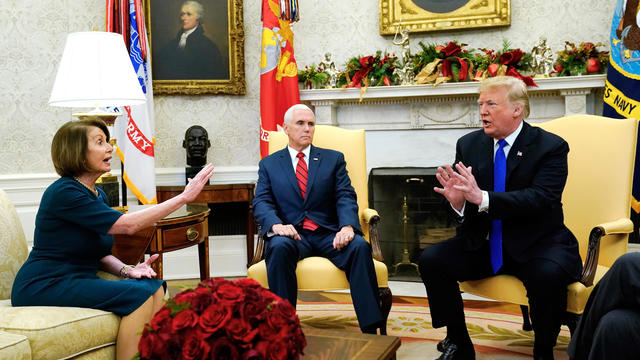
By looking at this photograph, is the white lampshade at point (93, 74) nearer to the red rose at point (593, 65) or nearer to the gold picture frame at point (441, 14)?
the gold picture frame at point (441, 14)

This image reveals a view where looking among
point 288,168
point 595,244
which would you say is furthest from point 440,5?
point 595,244

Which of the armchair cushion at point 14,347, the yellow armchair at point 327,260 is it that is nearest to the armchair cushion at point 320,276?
the yellow armchair at point 327,260

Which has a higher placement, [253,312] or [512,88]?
[512,88]

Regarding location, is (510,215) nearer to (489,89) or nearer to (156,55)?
(489,89)

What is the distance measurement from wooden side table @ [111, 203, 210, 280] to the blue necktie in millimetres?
1671

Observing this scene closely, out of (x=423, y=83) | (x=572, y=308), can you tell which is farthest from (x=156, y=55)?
(x=572, y=308)

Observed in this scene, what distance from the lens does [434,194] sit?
479cm

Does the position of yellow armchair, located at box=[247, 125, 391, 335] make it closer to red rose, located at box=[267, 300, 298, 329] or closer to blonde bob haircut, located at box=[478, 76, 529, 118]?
blonde bob haircut, located at box=[478, 76, 529, 118]

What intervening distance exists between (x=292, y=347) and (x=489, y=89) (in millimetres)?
1935

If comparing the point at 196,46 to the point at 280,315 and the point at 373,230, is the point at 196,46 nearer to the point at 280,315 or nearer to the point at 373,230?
the point at 373,230

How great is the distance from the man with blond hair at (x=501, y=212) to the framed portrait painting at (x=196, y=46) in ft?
9.16

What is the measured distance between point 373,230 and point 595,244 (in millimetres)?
1161

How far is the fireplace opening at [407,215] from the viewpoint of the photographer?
482 centimetres

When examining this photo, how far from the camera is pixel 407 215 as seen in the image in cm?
489
